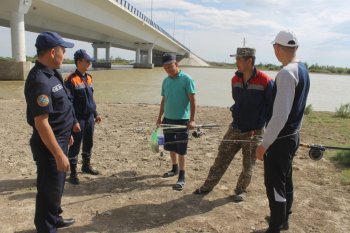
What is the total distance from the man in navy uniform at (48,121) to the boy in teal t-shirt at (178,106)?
6.91 ft

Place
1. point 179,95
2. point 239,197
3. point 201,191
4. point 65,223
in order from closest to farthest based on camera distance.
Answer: point 65,223
point 239,197
point 201,191
point 179,95

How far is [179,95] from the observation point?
553 cm

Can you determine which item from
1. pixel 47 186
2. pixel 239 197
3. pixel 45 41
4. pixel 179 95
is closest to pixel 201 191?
pixel 239 197

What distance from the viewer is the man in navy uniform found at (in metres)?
3.20

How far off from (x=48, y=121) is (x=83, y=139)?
2.52 m

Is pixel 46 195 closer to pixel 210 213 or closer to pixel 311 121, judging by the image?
pixel 210 213

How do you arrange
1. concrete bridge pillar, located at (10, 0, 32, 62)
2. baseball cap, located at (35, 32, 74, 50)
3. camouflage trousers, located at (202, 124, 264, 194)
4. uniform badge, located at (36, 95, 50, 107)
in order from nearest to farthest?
uniform badge, located at (36, 95, 50, 107) < baseball cap, located at (35, 32, 74, 50) < camouflage trousers, located at (202, 124, 264, 194) < concrete bridge pillar, located at (10, 0, 32, 62)

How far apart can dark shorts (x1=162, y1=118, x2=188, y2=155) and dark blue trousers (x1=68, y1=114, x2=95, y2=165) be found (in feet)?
3.79

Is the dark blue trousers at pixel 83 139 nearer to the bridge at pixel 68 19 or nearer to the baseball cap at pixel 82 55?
the baseball cap at pixel 82 55

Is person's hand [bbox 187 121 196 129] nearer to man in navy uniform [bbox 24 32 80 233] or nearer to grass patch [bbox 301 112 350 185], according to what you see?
man in navy uniform [bbox 24 32 80 233]

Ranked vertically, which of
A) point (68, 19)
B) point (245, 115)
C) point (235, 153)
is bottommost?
point (235, 153)

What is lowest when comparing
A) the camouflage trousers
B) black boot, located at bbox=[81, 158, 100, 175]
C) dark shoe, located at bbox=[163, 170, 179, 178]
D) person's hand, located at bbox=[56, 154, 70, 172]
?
dark shoe, located at bbox=[163, 170, 179, 178]

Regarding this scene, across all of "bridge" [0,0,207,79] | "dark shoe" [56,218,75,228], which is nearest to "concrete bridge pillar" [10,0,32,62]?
"bridge" [0,0,207,79]

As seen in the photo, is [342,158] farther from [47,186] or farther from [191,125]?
[47,186]
